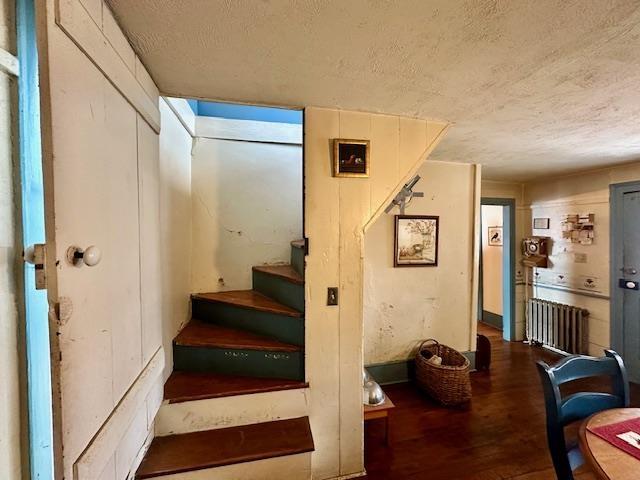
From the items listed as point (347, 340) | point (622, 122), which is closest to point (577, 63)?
point (622, 122)

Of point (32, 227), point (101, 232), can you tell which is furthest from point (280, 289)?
point (32, 227)

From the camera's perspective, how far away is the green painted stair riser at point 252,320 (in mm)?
1624

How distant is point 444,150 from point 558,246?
2.37 meters

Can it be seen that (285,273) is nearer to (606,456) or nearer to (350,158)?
(350,158)

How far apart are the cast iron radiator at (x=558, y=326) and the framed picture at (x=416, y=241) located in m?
1.91

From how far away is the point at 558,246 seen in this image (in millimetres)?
3471

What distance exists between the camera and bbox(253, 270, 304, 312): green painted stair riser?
5.41ft

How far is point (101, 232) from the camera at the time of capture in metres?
0.79

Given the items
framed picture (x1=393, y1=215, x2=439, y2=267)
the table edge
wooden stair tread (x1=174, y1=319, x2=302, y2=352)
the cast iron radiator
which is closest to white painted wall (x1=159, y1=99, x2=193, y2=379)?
→ wooden stair tread (x1=174, y1=319, x2=302, y2=352)

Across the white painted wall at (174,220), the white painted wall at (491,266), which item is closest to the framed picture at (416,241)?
the white painted wall at (174,220)

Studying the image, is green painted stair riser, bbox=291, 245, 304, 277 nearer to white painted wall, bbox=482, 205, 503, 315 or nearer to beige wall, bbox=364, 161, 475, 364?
beige wall, bbox=364, 161, 475, 364

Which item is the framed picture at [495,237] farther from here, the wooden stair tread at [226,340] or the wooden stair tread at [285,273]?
the wooden stair tread at [226,340]

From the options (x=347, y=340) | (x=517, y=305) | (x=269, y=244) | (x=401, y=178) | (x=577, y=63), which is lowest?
(x=517, y=305)

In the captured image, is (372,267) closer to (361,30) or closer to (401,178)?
(401,178)
